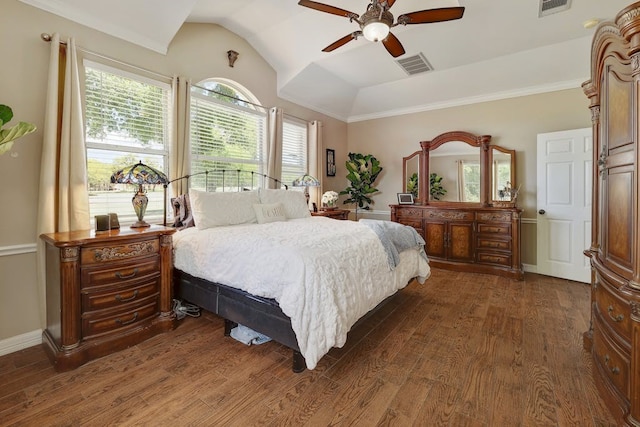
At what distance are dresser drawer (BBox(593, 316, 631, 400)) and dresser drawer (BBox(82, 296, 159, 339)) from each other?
10.3 ft

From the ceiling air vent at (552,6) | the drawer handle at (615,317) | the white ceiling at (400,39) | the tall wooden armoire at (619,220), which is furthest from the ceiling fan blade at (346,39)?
the drawer handle at (615,317)

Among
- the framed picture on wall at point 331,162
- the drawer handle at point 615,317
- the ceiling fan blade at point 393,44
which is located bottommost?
the drawer handle at point 615,317

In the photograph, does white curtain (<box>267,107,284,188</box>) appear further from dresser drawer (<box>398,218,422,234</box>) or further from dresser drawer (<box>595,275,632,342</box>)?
dresser drawer (<box>595,275,632,342</box>)

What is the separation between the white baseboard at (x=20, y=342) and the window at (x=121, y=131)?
108cm

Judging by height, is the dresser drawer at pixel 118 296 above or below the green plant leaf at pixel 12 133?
below

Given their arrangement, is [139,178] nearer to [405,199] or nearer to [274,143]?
[274,143]

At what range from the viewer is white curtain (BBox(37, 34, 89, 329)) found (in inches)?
94.1

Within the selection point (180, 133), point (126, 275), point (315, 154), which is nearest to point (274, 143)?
point (315, 154)

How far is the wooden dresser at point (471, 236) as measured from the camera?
4250mm

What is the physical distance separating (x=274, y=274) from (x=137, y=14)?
2847 millimetres

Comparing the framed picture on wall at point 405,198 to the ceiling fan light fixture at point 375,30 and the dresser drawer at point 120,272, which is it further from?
the dresser drawer at point 120,272

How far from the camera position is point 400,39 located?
3852 millimetres

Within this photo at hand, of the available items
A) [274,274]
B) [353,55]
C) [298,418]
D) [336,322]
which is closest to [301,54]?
[353,55]

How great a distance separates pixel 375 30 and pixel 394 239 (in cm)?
178
